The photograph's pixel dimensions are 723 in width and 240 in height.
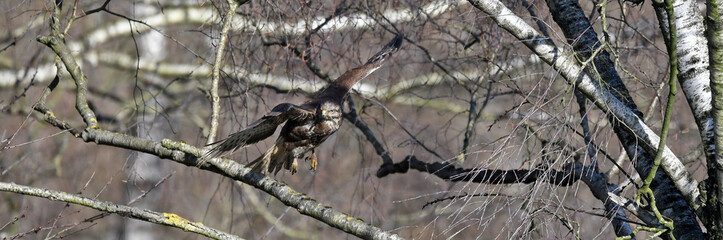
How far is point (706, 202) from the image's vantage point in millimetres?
2965

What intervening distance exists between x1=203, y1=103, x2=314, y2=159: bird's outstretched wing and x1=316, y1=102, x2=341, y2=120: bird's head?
64 mm

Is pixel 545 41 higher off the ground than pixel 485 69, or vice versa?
pixel 485 69

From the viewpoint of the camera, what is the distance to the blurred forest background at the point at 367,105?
10.2ft

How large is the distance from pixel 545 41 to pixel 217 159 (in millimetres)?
1386

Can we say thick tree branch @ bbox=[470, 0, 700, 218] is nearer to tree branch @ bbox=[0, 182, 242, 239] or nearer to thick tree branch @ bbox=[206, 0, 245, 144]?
thick tree branch @ bbox=[206, 0, 245, 144]

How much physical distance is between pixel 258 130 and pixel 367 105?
132 centimetres

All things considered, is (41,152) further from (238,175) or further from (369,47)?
(238,175)

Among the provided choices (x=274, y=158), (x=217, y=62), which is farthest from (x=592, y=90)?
(x=274, y=158)

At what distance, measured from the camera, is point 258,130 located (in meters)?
3.73

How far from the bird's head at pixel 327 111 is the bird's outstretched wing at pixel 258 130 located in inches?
2.5

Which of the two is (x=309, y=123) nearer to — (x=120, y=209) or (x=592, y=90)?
(x=120, y=209)

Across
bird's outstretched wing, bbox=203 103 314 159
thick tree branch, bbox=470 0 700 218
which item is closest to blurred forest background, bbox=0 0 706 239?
thick tree branch, bbox=470 0 700 218

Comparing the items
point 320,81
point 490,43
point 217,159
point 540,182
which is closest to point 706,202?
point 540,182

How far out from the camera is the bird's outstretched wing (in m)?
3.32
